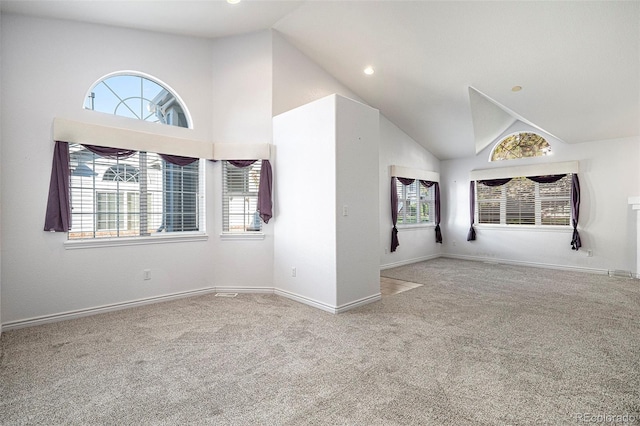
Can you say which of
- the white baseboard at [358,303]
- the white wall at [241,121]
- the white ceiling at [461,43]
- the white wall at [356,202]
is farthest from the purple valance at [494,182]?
the white wall at [241,121]

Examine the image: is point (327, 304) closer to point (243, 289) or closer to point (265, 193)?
point (243, 289)

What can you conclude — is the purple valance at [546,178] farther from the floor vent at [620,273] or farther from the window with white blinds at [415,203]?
the window with white blinds at [415,203]

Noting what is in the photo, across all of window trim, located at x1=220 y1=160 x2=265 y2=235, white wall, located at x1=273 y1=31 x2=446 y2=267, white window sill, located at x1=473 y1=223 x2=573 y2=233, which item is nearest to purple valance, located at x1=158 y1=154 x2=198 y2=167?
window trim, located at x1=220 y1=160 x2=265 y2=235

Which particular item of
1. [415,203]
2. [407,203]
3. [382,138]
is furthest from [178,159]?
[415,203]

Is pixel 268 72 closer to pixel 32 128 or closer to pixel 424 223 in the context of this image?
pixel 32 128

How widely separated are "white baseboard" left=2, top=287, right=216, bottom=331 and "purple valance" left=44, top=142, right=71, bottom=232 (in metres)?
0.95

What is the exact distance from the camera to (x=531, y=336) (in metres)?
3.01

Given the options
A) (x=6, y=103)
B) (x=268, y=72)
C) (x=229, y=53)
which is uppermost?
(x=229, y=53)

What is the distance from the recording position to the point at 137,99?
4109mm

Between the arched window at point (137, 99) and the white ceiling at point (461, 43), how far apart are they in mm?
647

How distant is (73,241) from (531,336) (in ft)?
16.0

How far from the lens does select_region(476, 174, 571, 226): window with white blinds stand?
6457 mm

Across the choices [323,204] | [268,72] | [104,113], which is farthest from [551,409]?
[104,113]

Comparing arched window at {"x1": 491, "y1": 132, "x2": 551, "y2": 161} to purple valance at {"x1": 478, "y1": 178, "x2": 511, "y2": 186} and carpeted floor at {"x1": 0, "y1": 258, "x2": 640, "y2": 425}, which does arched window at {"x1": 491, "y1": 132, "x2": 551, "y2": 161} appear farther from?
carpeted floor at {"x1": 0, "y1": 258, "x2": 640, "y2": 425}
